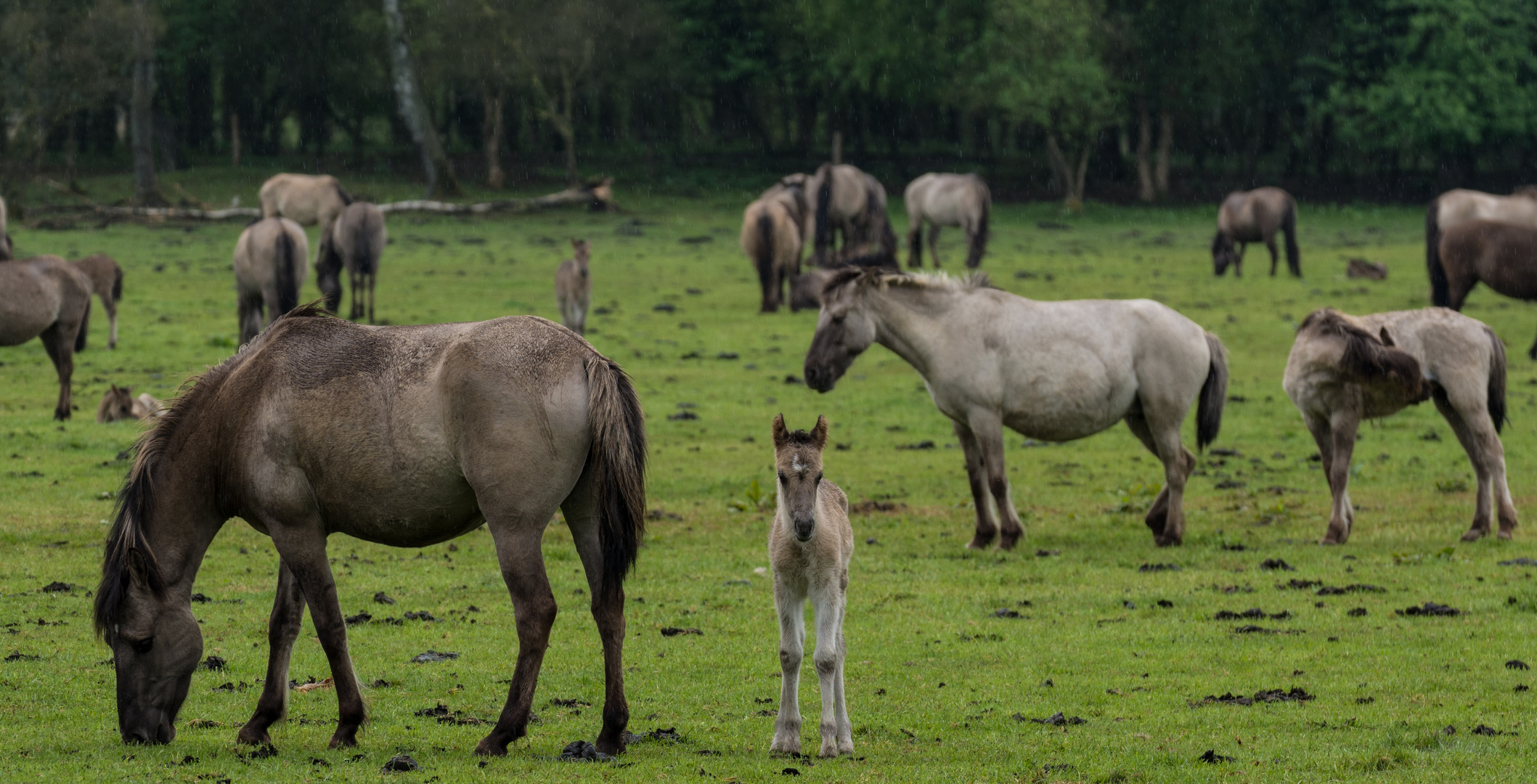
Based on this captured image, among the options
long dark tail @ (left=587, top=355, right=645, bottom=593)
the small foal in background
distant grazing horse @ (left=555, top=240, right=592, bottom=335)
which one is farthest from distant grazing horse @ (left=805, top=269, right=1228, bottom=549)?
distant grazing horse @ (left=555, top=240, right=592, bottom=335)

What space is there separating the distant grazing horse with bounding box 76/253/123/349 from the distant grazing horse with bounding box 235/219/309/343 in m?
1.86

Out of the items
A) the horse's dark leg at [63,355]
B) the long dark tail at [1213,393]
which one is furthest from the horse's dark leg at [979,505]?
the horse's dark leg at [63,355]

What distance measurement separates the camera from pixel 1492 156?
6191 centimetres

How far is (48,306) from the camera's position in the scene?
1728 cm

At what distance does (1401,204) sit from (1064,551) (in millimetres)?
48517

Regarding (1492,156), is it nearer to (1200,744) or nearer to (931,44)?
(931,44)

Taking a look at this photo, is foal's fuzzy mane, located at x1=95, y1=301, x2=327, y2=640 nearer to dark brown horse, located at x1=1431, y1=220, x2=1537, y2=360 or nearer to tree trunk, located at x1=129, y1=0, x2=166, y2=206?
dark brown horse, located at x1=1431, y1=220, x2=1537, y2=360

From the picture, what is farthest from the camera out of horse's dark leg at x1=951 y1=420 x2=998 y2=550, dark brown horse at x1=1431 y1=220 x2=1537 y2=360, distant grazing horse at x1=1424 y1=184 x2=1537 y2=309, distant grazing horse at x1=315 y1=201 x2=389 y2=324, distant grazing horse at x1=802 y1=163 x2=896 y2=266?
distant grazing horse at x1=802 y1=163 x2=896 y2=266

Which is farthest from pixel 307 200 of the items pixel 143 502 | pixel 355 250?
pixel 143 502

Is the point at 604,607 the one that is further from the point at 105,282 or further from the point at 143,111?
the point at 143,111

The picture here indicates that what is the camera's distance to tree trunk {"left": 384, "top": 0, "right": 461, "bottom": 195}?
164 ft

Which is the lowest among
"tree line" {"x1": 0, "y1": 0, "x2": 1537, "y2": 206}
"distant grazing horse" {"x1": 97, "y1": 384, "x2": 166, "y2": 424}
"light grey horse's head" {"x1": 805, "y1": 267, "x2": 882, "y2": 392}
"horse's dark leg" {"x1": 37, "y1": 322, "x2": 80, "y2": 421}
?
"distant grazing horse" {"x1": 97, "y1": 384, "x2": 166, "y2": 424}

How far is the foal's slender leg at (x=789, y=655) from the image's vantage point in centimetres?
716

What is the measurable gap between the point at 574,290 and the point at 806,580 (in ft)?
58.0
